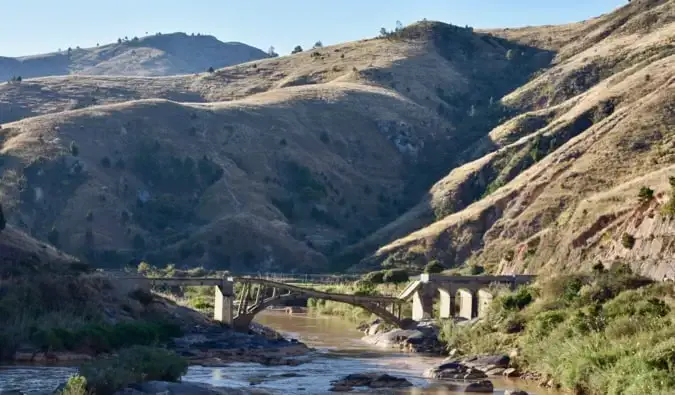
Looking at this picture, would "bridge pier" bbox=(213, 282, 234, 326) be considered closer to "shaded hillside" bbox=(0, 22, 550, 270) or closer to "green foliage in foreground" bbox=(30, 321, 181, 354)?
"green foliage in foreground" bbox=(30, 321, 181, 354)

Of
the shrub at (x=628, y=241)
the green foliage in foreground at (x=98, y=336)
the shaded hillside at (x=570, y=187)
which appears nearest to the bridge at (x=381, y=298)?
the shaded hillside at (x=570, y=187)

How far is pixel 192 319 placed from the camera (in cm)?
9825

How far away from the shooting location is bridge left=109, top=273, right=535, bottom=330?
329 feet

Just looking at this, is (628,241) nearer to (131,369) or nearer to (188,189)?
(131,369)

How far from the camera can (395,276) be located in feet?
427

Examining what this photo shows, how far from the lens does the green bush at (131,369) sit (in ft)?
169

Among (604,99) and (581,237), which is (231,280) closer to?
(581,237)

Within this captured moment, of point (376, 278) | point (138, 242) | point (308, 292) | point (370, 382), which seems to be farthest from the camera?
point (138, 242)

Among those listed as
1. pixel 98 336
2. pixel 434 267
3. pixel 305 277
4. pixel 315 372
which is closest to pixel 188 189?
pixel 305 277

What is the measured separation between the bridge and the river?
11.8ft

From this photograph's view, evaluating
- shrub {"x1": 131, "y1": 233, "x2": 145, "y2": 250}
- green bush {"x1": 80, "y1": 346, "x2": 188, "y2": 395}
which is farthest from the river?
shrub {"x1": 131, "y1": 233, "x2": 145, "y2": 250}

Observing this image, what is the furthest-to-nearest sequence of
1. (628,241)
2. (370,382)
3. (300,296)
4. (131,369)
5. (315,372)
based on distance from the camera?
(300,296)
(628,241)
(315,372)
(370,382)
(131,369)

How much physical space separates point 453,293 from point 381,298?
6.16 metres

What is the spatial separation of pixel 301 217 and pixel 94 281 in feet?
284
